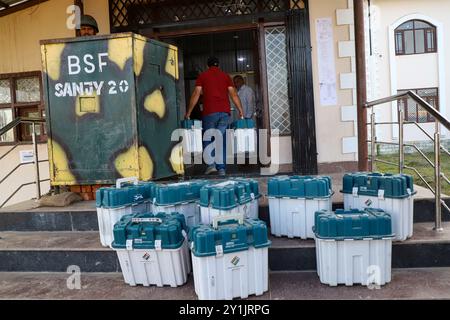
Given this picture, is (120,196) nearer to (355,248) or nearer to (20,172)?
(355,248)

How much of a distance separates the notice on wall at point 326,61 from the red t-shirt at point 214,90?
1.45 m

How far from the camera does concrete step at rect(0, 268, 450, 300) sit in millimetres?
3039

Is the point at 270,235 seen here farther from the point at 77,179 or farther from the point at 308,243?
the point at 77,179

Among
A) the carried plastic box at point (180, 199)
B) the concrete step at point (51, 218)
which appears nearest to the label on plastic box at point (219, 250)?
the carried plastic box at point (180, 199)

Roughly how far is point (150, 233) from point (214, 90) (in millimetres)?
3290

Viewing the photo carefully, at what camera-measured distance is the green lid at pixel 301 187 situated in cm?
363

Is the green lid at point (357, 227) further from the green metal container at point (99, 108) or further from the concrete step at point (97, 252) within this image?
the green metal container at point (99, 108)

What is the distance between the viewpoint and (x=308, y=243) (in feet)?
11.9

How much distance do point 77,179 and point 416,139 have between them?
1545 centimetres

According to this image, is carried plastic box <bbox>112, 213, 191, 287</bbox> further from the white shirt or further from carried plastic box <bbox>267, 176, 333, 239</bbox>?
the white shirt

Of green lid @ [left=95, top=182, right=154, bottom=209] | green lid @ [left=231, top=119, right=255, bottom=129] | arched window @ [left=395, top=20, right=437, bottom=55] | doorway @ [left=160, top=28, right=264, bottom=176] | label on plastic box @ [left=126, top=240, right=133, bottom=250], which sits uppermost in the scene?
arched window @ [left=395, top=20, right=437, bottom=55]

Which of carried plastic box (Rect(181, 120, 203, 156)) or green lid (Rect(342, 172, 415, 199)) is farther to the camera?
carried plastic box (Rect(181, 120, 203, 156))

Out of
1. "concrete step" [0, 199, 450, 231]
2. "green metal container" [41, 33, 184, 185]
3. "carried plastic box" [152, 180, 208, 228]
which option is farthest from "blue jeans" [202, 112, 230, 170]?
"carried plastic box" [152, 180, 208, 228]

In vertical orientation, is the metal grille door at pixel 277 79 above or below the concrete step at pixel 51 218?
above
